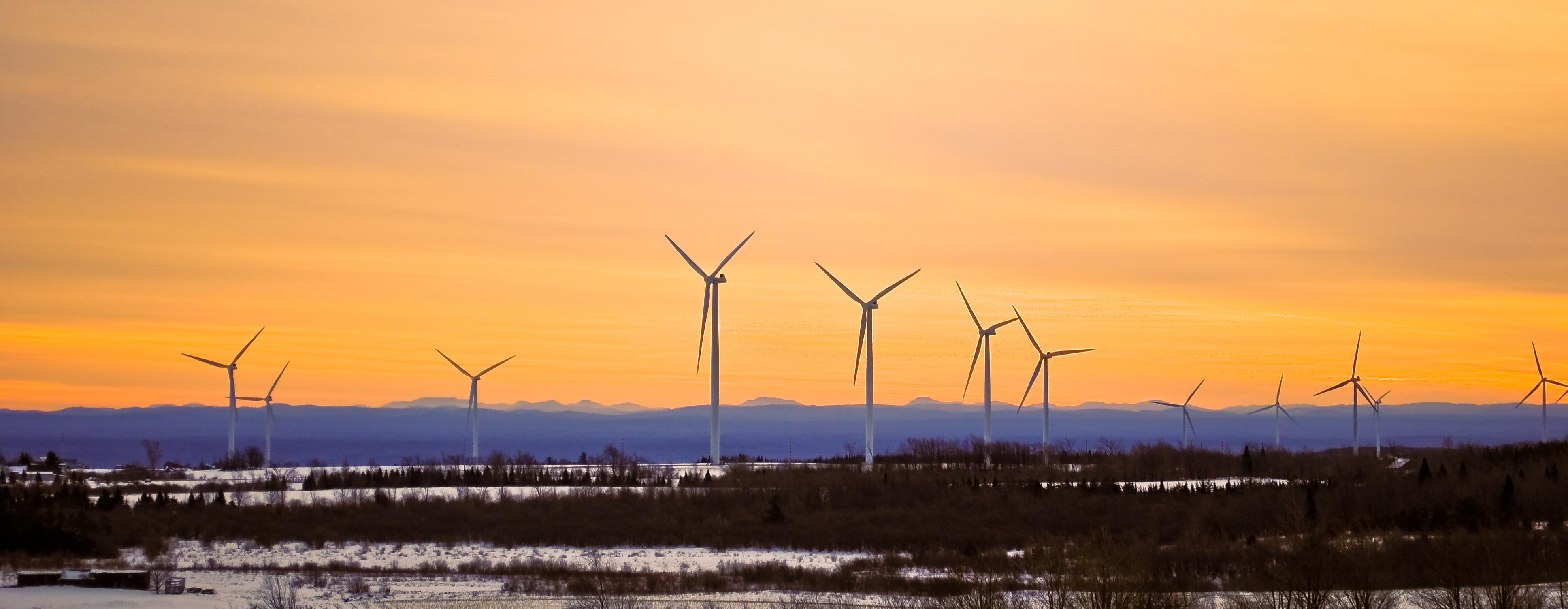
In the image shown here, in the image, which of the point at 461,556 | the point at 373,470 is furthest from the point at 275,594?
the point at 373,470

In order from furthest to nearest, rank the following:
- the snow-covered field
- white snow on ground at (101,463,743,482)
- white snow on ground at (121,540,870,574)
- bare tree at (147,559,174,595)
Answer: white snow on ground at (101,463,743,482) < the snow-covered field < white snow on ground at (121,540,870,574) < bare tree at (147,559,174,595)

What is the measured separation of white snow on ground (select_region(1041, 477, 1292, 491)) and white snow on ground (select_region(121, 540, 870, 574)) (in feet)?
58.9

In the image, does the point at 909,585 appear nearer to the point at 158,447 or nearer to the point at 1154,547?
the point at 1154,547

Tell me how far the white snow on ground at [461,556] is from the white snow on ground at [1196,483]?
17960 mm

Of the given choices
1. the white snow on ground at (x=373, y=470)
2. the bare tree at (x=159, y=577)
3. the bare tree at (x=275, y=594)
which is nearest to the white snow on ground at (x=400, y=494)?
the white snow on ground at (x=373, y=470)

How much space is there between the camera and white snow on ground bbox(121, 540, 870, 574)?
46.2 metres

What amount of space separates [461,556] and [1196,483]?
1443 inches

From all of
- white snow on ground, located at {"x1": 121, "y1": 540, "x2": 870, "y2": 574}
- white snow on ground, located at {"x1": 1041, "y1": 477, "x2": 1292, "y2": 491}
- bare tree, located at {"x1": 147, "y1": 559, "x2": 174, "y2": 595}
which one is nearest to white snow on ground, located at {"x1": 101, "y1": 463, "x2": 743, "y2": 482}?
white snow on ground, located at {"x1": 1041, "y1": 477, "x2": 1292, "y2": 491}

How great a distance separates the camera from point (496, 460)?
7906cm

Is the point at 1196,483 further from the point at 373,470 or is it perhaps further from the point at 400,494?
the point at 373,470

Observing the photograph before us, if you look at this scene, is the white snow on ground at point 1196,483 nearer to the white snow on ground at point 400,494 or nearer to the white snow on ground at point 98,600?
the white snow on ground at point 400,494

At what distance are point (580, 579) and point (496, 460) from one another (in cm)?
4247

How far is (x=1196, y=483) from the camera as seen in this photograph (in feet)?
223

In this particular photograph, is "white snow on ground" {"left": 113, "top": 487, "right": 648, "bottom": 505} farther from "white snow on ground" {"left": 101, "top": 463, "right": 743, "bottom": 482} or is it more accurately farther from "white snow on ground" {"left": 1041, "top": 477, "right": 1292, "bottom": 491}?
"white snow on ground" {"left": 1041, "top": 477, "right": 1292, "bottom": 491}
